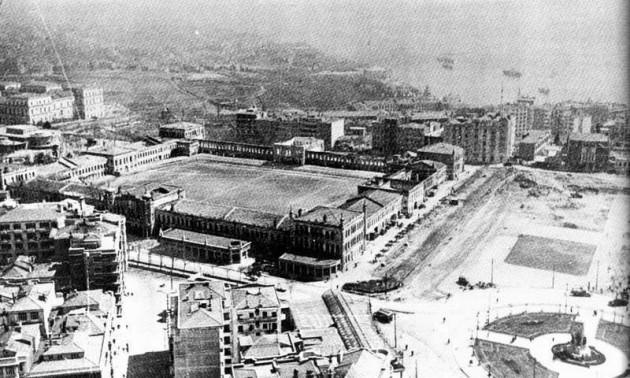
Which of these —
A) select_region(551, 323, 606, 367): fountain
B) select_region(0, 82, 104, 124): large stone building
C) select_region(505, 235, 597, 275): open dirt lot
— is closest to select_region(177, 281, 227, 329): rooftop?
select_region(551, 323, 606, 367): fountain

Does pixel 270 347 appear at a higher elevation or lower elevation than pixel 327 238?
lower

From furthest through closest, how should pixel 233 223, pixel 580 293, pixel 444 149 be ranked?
pixel 444 149, pixel 233 223, pixel 580 293

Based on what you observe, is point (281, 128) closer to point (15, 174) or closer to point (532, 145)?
point (532, 145)

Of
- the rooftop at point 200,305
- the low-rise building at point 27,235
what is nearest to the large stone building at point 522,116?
the low-rise building at point 27,235

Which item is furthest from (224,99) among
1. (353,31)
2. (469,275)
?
(469,275)

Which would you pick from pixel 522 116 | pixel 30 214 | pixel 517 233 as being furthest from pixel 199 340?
pixel 522 116

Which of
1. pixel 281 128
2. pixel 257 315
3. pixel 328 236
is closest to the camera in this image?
pixel 257 315
